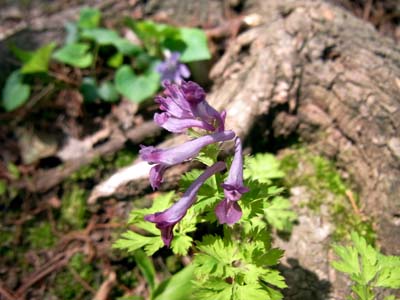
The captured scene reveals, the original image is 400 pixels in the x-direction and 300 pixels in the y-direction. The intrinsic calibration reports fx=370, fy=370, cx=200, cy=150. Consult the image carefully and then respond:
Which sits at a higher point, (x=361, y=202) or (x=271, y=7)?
(x=271, y=7)

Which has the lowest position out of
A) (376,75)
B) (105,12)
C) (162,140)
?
(162,140)

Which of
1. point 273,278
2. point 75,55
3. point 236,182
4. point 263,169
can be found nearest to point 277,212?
point 263,169

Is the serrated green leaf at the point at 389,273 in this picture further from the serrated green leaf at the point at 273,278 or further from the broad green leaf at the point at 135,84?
the broad green leaf at the point at 135,84

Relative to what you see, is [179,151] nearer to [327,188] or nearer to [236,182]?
[236,182]

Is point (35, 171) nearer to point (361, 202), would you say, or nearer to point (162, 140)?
point (162, 140)

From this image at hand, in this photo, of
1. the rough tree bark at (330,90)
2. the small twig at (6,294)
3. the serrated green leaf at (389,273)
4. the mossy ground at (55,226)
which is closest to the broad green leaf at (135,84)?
the mossy ground at (55,226)

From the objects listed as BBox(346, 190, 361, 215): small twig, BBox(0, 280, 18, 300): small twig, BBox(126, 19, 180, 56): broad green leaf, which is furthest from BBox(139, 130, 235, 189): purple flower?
BBox(126, 19, 180, 56): broad green leaf

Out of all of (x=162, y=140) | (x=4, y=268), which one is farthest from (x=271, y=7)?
(x=4, y=268)
